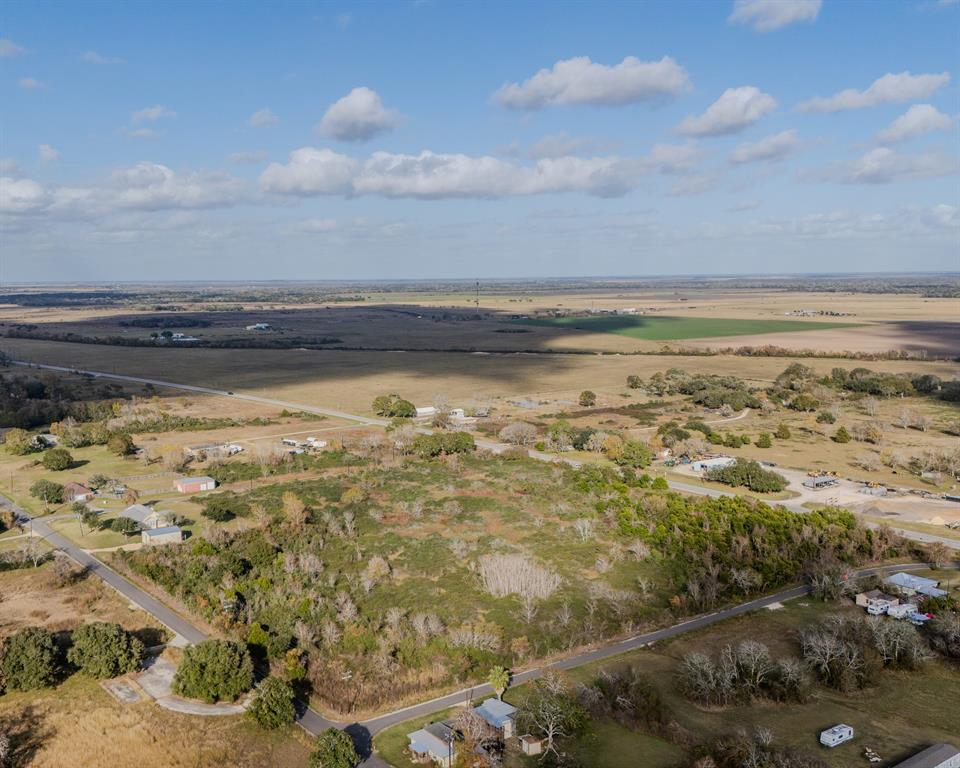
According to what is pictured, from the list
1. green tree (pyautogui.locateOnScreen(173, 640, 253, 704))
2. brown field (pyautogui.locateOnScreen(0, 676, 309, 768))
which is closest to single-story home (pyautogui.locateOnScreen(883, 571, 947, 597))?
brown field (pyautogui.locateOnScreen(0, 676, 309, 768))

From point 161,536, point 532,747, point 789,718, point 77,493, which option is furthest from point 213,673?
point 77,493

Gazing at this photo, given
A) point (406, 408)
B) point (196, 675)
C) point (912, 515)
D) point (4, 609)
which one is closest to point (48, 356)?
point (406, 408)

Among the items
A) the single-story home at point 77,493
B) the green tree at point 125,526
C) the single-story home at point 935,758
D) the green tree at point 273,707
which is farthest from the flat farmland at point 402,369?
the single-story home at point 935,758

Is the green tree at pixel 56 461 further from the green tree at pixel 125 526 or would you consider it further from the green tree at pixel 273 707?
the green tree at pixel 273 707

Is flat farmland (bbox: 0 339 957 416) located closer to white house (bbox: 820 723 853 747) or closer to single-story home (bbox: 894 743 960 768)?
white house (bbox: 820 723 853 747)

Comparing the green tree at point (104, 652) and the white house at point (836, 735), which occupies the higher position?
the green tree at point (104, 652)

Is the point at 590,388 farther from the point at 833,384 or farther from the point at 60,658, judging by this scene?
the point at 60,658
